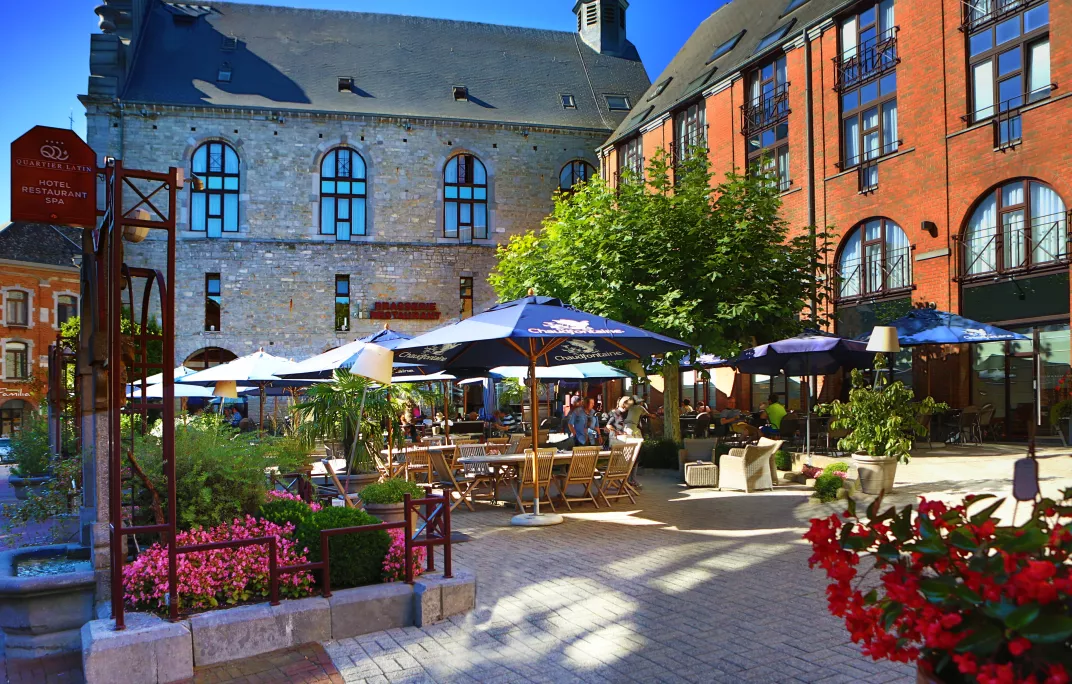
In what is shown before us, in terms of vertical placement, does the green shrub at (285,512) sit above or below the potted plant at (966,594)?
below

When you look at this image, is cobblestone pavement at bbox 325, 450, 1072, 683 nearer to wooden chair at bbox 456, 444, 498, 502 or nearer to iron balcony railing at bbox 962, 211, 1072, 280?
wooden chair at bbox 456, 444, 498, 502

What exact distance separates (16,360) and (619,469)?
123 feet

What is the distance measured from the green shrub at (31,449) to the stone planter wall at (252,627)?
6708 mm

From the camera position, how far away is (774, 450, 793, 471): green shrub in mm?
13039

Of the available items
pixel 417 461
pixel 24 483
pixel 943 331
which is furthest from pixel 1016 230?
pixel 24 483

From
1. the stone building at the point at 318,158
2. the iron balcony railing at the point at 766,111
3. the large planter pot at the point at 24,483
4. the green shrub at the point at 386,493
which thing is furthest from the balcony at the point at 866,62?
the large planter pot at the point at 24,483

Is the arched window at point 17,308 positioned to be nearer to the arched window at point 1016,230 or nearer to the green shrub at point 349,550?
the arched window at point 1016,230

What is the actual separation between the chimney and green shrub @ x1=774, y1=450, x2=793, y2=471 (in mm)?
32496

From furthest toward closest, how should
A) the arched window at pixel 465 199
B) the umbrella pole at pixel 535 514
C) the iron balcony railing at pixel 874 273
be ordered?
the arched window at pixel 465 199, the iron balcony railing at pixel 874 273, the umbrella pole at pixel 535 514

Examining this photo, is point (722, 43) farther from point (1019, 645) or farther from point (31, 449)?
point (1019, 645)

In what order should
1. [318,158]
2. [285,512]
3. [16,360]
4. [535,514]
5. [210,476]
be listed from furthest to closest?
[16,360] → [318,158] → [535,514] → [285,512] → [210,476]

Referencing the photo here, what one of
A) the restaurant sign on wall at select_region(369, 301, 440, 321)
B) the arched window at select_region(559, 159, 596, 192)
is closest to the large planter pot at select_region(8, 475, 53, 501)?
the restaurant sign on wall at select_region(369, 301, 440, 321)

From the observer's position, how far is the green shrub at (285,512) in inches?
237

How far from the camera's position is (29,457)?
11.1m
